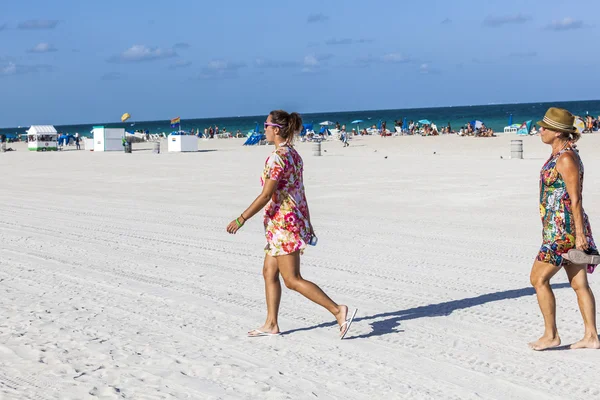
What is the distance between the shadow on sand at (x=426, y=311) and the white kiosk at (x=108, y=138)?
119 feet

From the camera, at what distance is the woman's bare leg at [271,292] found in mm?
5188

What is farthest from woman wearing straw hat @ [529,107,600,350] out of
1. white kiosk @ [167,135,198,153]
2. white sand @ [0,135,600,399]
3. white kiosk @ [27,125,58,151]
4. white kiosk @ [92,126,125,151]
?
white kiosk @ [27,125,58,151]

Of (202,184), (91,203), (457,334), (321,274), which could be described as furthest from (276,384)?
(202,184)

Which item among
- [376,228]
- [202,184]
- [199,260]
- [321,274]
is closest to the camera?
[321,274]

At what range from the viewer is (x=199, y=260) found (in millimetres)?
8055

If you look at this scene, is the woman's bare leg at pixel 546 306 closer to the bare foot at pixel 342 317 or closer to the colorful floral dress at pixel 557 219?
the colorful floral dress at pixel 557 219

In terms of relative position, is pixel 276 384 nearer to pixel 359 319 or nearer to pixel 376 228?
pixel 359 319

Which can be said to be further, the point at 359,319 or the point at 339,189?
the point at 339,189

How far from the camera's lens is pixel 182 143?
37125 mm

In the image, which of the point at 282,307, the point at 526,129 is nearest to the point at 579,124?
the point at 282,307

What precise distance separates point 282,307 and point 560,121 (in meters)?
2.52

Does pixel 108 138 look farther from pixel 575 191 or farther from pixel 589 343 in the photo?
pixel 575 191

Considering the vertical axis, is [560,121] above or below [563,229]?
above

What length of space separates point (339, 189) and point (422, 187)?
1629 millimetres
